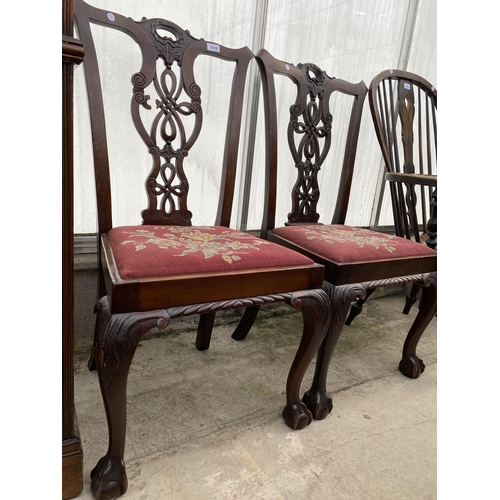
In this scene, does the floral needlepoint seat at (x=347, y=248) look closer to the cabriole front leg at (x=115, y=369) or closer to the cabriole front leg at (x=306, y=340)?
the cabriole front leg at (x=306, y=340)

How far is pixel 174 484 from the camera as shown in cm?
98

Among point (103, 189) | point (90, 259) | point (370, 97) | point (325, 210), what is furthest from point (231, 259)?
point (325, 210)

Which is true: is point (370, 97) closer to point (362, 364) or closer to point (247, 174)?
point (247, 174)

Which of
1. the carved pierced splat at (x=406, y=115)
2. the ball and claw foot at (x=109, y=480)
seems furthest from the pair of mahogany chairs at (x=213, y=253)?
the carved pierced splat at (x=406, y=115)

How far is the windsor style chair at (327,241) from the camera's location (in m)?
1.23

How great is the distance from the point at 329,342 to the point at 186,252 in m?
0.57

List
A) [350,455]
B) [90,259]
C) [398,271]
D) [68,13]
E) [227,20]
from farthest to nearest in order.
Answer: [227,20] < [90,259] < [398,271] < [350,455] < [68,13]

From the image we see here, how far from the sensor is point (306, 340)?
46.0 inches

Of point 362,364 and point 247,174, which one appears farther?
point 247,174

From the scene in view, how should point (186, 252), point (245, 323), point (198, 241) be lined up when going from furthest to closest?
1. point (245, 323)
2. point (198, 241)
3. point (186, 252)

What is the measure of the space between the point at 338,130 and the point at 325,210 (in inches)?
17.6

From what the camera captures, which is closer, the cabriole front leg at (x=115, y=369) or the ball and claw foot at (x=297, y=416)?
the cabriole front leg at (x=115, y=369)

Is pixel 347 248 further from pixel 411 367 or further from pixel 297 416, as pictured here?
pixel 411 367

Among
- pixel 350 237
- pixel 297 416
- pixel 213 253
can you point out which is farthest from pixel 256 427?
pixel 350 237
